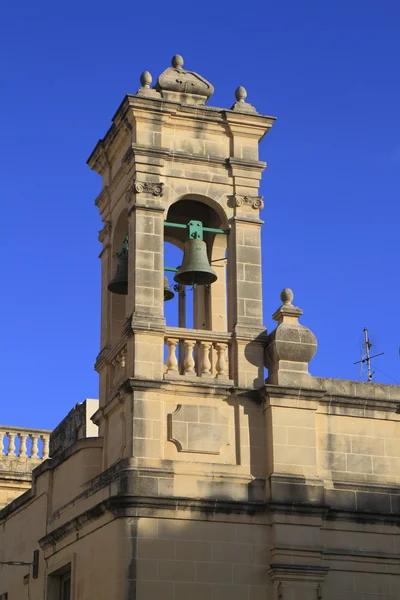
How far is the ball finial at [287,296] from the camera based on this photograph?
18.5 m

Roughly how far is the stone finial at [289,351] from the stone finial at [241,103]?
3278 millimetres

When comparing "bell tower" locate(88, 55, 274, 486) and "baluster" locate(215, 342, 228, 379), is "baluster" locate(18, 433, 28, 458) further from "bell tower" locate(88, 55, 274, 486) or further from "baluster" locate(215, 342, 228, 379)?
"baluster" locate(215, 342, 228, 379)

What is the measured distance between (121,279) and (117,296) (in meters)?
0.81

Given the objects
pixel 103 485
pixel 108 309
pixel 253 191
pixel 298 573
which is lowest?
pixel 298 573

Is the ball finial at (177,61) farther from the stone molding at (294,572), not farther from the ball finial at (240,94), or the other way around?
the stone molding at (294,572)

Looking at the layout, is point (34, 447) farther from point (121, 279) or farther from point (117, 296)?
point (121, 279)

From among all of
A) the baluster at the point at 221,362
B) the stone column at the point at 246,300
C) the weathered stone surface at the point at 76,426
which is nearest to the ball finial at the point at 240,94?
the stone column at the point at 246,300

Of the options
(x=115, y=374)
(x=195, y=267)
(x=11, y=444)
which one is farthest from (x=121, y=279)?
(x=11, y=444)

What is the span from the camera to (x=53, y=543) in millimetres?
18984

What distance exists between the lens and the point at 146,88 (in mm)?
19016

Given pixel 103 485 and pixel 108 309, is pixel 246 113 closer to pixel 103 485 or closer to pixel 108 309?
pixel 108 309

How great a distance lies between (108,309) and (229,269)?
2.10 metres

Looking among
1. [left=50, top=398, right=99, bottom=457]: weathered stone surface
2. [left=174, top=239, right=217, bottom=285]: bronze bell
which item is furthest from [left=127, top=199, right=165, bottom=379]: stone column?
[left=50, top=398, right=99, bottom=457]: weathered stone surface

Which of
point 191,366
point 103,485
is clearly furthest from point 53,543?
point 191,366
